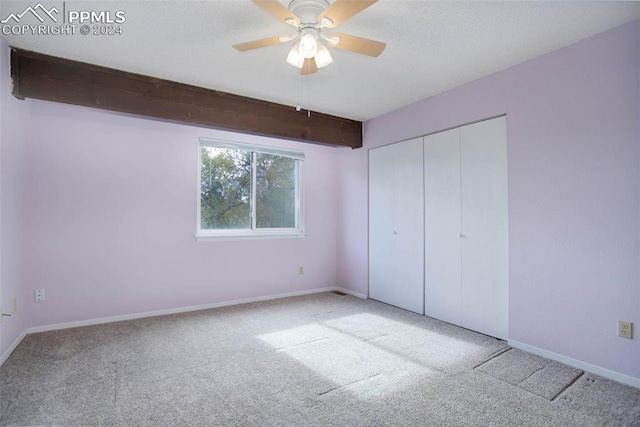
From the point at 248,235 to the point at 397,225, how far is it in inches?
74.6

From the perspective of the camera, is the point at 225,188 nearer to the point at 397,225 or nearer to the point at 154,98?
the point at 154,98

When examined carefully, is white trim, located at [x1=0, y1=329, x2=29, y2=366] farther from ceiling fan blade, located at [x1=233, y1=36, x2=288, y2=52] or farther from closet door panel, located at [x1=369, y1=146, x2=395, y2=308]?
closet door panel, located at [x1=369, y1=146, x2=395, y2=308]

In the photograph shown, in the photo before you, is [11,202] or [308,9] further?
[11,202]

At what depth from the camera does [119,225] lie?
3559 mm

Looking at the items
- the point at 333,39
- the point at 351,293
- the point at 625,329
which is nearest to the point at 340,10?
the point at 333,39

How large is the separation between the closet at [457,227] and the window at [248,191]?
1.36m

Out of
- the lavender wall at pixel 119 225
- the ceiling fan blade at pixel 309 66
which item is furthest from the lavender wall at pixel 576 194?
the lavender wall at pixel 119 225

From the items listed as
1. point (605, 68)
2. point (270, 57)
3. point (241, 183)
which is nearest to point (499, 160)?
point (605, 68)

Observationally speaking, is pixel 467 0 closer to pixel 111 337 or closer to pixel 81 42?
pixel 81 42

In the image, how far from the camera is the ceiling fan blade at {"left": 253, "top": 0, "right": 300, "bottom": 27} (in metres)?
1.71

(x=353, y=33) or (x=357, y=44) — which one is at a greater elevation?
(x=353, y=33)

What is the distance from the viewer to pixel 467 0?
2045 millimetres

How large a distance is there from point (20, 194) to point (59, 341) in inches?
52.1

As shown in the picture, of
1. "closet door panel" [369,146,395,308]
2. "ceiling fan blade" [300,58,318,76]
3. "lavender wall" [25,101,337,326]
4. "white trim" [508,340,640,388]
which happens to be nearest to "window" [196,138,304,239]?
"lavender wall" [25,101,337,326]
